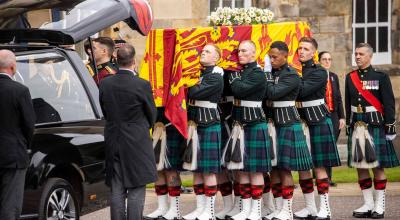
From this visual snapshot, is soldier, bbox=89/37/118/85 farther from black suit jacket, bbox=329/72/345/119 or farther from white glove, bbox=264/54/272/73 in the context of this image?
black suit jacket, bbox=329/72/345/119

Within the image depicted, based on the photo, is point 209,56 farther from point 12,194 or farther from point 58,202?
point 12,194

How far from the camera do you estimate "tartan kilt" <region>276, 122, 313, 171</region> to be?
41.9ft

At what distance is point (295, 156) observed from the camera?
503 inches

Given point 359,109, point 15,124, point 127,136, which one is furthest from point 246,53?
point 15,124

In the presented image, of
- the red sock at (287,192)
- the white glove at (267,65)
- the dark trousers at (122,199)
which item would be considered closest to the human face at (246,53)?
the white glove at (267,65)

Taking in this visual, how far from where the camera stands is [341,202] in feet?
47.8

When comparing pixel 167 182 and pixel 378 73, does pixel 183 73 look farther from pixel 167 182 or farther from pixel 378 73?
pixel 378 73

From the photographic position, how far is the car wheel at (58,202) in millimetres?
10078

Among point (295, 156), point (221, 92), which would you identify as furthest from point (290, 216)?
point (221, 92)

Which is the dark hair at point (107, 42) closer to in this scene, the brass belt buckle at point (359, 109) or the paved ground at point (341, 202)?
the paved ground at point (341, 202)

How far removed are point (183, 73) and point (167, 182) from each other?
1.17 metres

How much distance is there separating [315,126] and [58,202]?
145 inches

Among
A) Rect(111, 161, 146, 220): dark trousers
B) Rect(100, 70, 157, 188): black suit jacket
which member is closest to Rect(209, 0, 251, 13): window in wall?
Rect(100, 70, 157, 188): black suit jacket

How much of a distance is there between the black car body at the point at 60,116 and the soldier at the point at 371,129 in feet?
10.2
